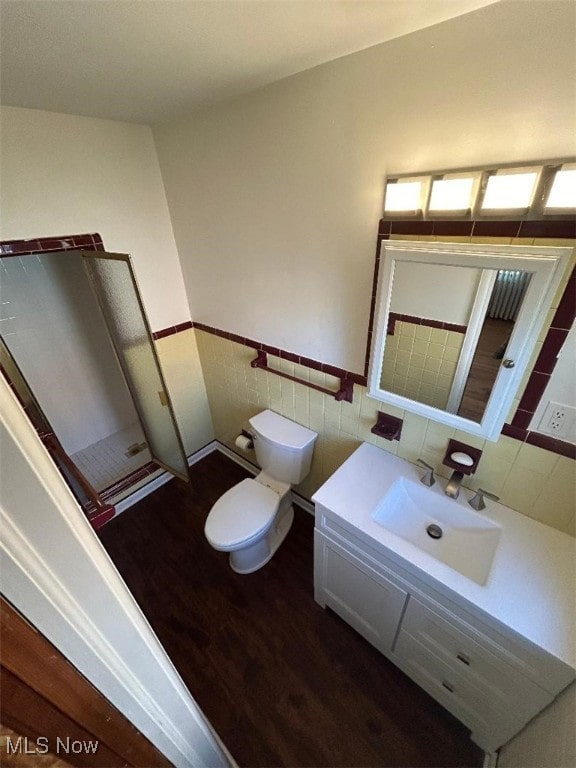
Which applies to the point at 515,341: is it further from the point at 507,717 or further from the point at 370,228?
the point at 507,717

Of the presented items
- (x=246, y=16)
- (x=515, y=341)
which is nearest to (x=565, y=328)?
(x=515, y=341)

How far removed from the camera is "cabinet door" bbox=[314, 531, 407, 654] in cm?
133

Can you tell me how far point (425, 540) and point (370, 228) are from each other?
1.32 meters

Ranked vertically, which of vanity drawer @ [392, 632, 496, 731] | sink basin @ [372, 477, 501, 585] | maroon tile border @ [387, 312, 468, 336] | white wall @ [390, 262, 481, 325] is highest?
white wall @ [390, 262, 481, 325]

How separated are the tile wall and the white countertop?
0.27 ft

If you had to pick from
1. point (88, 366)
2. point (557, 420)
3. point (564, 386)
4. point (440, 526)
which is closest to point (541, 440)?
point (557, 420)

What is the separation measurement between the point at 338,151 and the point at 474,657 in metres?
1.91

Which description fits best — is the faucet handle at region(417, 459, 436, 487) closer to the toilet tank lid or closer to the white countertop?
the white countertop

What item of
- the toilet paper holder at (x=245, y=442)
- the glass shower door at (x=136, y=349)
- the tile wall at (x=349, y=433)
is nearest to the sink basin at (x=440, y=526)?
the tile wall at (x=349, y=433)

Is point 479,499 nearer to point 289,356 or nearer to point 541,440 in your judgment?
point 541,440

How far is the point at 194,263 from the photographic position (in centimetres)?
204

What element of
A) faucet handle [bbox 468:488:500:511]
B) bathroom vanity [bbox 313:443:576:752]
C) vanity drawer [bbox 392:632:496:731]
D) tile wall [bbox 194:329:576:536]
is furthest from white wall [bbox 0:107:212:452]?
vanity drawer [bbox 392:632:496:731]

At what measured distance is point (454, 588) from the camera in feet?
3.53

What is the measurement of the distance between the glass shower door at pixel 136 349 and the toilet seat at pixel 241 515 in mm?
510
